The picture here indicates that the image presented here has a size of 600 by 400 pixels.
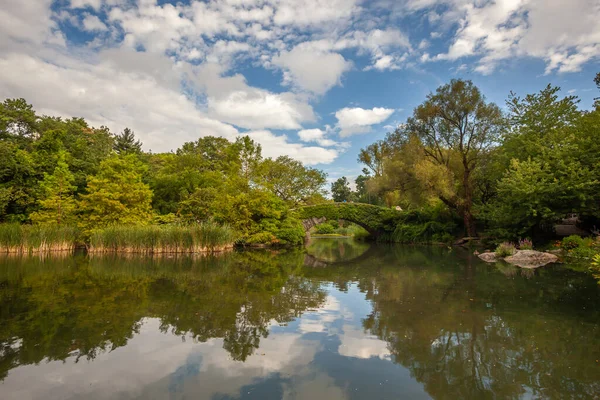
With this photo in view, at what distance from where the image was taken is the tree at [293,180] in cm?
3369

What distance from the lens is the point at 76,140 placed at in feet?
89.6

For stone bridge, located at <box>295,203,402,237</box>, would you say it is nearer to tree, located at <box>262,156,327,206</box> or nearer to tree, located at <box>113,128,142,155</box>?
tree, located at <box>262,156,327,206</box>

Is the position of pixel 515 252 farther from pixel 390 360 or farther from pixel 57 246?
pixel 57 246

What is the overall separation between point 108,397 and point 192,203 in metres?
21.8

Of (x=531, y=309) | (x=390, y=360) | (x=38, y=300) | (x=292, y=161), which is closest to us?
(x=390, y=360)

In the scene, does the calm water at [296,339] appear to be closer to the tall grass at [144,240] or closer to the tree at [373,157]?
the tall grass at [144,240]

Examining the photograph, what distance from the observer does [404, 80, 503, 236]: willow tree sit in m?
22.2

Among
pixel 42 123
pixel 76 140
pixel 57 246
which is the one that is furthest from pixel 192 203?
pixel 42 123

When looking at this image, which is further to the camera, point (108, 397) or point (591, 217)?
point (591, 217)

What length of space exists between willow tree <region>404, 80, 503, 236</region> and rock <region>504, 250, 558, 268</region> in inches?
313

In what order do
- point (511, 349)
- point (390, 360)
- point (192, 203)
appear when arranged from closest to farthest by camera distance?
point (390, 360) < point (511, 349) < point (192, 203)

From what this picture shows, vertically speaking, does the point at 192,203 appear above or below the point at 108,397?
above

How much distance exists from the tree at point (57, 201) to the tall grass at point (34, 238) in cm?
193

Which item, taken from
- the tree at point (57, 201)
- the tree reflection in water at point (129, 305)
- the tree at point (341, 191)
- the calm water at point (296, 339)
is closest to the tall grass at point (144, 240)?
the tree at point (57, 201)
